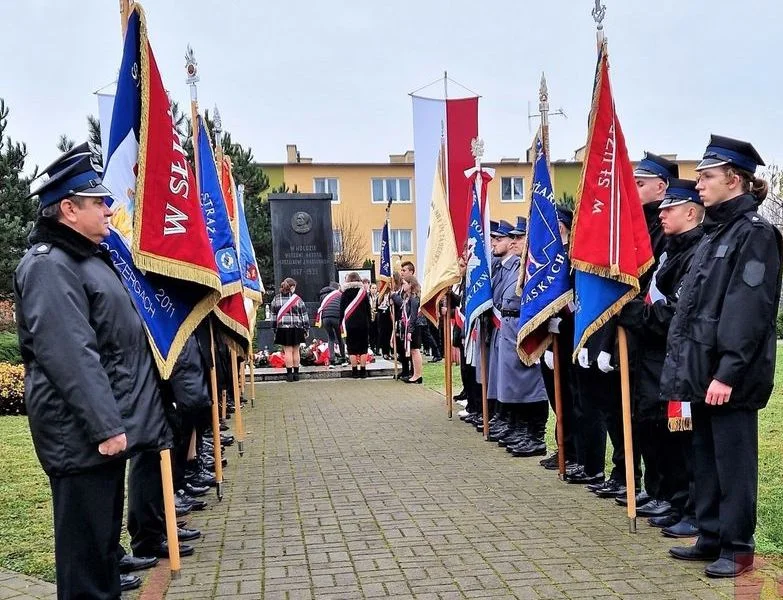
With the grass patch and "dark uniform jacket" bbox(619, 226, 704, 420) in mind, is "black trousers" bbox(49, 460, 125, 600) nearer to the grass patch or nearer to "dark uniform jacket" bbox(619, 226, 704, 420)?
the grass patch

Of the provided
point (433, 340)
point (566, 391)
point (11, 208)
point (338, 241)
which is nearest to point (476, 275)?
point (566, 391)

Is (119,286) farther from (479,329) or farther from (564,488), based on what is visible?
(479,329)

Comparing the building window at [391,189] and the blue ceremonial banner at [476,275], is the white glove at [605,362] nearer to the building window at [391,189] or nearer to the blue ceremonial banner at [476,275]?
the blue ceremonial banner at [476,275]

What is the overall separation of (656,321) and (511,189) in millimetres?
48351

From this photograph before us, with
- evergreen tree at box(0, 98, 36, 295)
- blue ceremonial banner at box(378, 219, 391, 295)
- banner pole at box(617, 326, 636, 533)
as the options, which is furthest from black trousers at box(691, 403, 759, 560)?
evergreen tree at box(0, 98, 36, 295)

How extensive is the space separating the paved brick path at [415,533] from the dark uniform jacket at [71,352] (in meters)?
1.35

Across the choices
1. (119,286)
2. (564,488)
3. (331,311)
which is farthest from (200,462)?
(331,311)

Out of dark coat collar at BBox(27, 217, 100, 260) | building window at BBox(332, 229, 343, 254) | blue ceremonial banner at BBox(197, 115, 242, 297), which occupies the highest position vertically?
building window at BBox(332, 229, 343, 254)

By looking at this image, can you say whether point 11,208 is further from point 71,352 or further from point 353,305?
point 71,352

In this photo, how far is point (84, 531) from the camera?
361 cm

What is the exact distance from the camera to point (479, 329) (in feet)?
30.9

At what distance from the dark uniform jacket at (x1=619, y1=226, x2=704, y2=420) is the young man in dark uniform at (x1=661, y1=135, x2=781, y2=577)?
1.54 ft

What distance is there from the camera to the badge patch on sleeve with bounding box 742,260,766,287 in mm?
4227

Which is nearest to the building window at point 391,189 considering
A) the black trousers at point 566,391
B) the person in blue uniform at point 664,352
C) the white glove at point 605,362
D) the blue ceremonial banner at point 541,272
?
the black trousers at point 566,391
